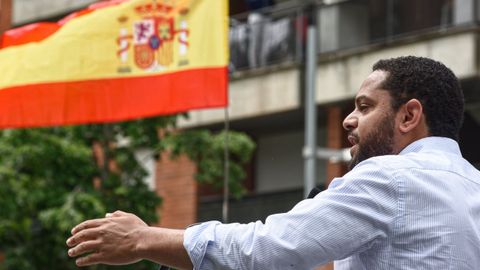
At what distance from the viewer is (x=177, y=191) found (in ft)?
75.8

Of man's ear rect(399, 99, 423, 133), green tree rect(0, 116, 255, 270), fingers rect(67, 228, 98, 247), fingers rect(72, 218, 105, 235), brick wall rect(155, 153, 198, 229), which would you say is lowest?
brick wall rect(155, 153, 198, 229)

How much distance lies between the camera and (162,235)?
12.0ft

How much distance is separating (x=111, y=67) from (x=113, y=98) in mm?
257

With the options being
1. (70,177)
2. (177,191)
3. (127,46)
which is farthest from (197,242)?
(177,191)

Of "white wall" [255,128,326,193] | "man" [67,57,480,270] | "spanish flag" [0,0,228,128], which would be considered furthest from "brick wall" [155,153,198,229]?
"man" [67,57,480,270]

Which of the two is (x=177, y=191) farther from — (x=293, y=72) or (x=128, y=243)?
(x=128, y=243)

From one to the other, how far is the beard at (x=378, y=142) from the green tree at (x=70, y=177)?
12.3m

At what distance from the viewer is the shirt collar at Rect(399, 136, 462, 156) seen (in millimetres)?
3877

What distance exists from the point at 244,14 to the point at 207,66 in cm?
1105

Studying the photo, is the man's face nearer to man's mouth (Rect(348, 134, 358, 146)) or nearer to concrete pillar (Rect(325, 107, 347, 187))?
man's mouth (Rect(348, 134, 358, 146))

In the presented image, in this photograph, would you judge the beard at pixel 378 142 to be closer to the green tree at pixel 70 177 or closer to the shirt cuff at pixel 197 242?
the shirt cuff at pixel 197 242

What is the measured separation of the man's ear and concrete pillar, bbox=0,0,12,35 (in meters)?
7.33

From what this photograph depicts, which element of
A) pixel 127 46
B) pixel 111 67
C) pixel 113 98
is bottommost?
pixel 113 98

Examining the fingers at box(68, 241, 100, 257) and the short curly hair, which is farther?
the short curly hair
